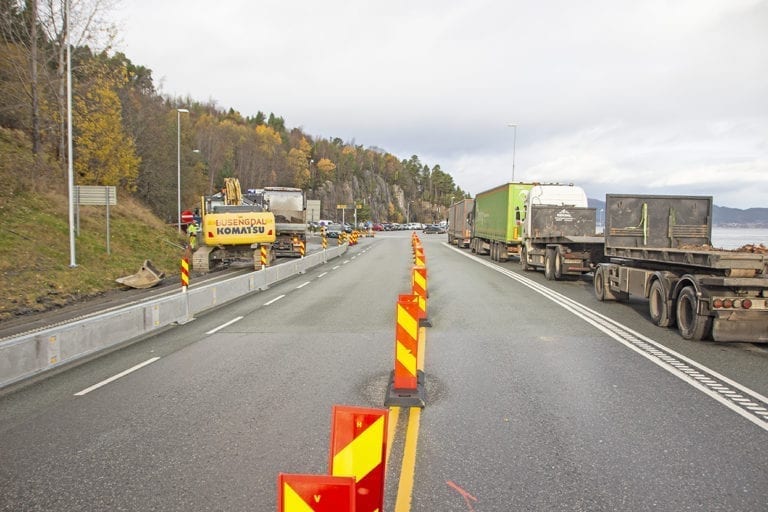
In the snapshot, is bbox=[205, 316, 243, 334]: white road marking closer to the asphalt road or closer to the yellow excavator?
the asphalt road

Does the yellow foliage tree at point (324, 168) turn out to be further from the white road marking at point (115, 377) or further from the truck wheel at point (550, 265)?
the white road marking at point (115, 377)

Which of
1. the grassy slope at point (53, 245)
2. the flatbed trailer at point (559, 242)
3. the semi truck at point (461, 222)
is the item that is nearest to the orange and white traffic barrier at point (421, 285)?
the flatbed trailer at point (559, 242)

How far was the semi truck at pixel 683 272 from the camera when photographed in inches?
325

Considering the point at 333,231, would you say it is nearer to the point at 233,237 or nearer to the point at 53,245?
the point at 233,237

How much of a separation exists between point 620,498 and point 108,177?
3308cm

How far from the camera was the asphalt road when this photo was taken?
3.81 metres

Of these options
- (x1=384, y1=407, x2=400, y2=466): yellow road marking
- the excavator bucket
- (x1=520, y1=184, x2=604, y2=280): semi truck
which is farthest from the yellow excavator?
(x1=384, y1=407, x2=400, y2=466): yellow road marking

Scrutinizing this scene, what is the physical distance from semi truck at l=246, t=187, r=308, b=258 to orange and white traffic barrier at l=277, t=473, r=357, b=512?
80.5 ft

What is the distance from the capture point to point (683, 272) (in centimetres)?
978

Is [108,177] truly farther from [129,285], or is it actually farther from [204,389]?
[204,389]

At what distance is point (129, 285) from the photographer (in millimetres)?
16703

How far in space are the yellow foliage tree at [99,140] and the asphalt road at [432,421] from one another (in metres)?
22.5

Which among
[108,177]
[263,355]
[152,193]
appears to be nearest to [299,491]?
[263,355]

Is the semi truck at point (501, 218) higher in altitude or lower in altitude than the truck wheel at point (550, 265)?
higher
